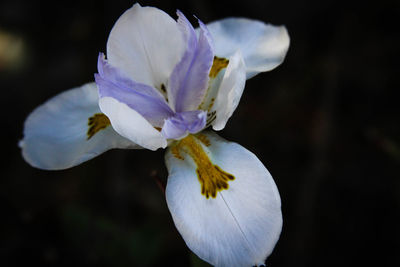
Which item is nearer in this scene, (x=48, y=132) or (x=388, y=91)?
(x=48, y=132)

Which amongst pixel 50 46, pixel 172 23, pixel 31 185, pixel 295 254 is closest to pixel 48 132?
pixel 172 23

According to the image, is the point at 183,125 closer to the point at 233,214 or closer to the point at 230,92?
the point at 230,92

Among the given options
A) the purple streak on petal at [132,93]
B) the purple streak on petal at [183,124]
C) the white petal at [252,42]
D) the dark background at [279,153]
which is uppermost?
the white petal at [252,42]

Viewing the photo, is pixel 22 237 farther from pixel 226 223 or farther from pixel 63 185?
pixel 226 223

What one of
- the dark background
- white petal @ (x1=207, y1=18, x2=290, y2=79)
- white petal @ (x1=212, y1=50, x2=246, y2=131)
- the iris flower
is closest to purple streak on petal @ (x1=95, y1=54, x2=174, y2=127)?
the iris flower

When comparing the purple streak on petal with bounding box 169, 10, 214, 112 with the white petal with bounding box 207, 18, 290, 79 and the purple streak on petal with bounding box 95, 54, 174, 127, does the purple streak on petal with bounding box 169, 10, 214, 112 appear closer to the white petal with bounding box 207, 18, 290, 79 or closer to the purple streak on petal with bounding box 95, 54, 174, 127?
the purple streak on petal with bounding box 95, 54, 174, 127

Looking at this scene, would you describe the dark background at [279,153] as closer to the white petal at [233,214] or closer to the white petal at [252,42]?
the white petal at [252,42]

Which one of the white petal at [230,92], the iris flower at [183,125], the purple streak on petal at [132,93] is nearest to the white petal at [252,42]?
the iris flower at [183,125]
